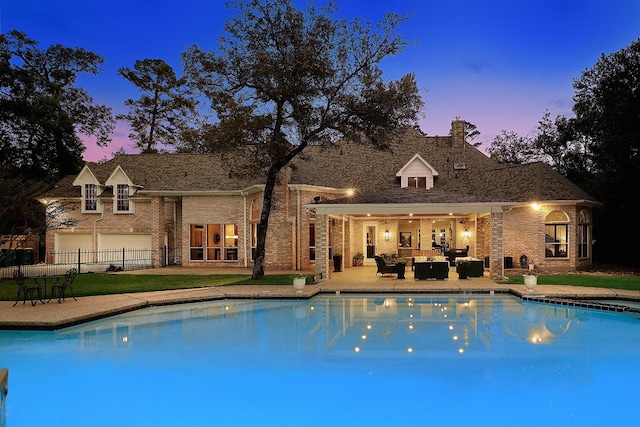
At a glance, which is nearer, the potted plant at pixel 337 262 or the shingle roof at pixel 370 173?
the potted plant at pixel 337 262

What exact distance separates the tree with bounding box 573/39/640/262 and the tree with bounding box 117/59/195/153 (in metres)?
33.6

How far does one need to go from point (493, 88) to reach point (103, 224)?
82.4 ft

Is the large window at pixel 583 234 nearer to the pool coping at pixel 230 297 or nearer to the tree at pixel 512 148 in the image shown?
the pool coping at pixel 230 297

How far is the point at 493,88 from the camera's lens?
2727 cm

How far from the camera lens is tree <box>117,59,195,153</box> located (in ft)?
139

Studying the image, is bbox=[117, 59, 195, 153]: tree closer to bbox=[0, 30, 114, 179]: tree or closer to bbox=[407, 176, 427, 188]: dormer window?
bbox=[0, 30, 114, 179]: tree

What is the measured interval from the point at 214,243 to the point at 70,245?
33.9 ft

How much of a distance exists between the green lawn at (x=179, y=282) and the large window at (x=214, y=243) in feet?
15.8

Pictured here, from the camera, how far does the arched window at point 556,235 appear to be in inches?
885

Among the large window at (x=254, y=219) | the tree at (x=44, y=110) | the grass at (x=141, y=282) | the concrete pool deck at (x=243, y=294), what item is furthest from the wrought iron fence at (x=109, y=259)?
the concrete pool deck at (x=243, y=294)

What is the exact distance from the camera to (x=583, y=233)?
76.9ft

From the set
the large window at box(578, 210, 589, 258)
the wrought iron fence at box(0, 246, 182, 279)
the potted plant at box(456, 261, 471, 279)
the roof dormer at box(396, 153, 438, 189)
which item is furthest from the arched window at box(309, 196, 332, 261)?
the large window at box(578, 210, 589, 258)

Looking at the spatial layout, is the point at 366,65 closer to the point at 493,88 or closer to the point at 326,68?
the point at 326,68

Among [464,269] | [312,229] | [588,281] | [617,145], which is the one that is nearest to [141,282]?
[312,229]
